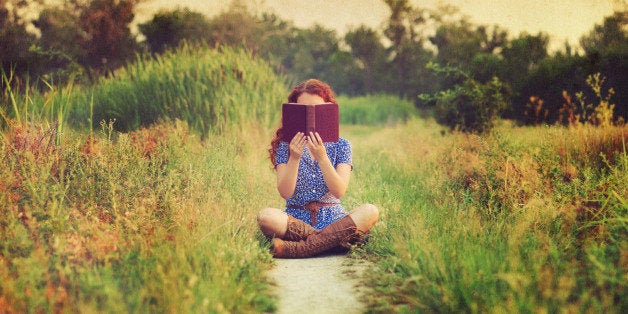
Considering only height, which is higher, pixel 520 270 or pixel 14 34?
pixel 14 34

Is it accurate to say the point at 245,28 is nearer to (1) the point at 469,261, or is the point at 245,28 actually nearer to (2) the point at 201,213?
(2) the point at 201,213

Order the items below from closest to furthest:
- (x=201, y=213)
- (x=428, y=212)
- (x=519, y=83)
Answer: (x=201, y=213)
(x=428, y=212)
(x=519, y=83)

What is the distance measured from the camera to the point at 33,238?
413 cm

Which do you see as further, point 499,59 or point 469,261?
point 499,59

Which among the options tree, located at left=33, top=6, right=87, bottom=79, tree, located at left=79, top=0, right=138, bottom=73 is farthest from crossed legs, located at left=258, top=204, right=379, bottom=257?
tree, located at left=33, top=6, right=87, bottom=79

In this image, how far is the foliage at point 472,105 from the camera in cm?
1037

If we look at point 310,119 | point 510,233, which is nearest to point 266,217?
point 310,119

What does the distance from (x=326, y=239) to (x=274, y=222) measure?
422mm

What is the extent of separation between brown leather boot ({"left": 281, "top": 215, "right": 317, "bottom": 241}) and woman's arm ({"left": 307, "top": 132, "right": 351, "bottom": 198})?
349mm

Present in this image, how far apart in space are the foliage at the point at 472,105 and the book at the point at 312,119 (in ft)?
19.1

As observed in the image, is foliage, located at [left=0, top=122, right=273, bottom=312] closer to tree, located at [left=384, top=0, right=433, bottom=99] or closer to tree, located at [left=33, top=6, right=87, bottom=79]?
tree, located at [left=33, top=6, right=87, bottom=79]

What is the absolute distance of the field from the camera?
10.4ft

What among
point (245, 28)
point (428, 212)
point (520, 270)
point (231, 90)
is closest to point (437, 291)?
point (520, 270)

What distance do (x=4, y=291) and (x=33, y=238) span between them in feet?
3.18
